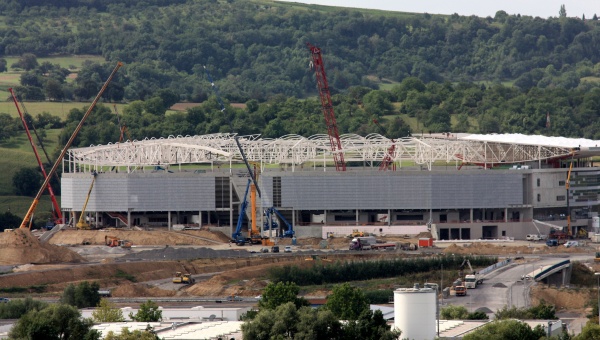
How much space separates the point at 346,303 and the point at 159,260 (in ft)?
194

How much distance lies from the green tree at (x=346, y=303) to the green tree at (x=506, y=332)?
14453 millimetres

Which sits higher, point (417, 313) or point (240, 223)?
point (240, 223)

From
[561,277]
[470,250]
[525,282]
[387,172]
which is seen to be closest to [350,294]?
[525,282]

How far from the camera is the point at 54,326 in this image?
86.0 m

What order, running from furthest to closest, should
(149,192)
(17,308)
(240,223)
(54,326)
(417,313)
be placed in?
(149,192) → (240,223) → (17,308) → (54,326) → (417,313)

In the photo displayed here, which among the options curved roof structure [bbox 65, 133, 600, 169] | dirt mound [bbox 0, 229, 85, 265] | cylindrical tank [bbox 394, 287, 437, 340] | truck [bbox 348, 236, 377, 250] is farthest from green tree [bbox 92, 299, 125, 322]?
curved roof structure [bbox 65, 133, 600, 169]

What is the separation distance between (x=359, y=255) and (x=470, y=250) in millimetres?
12516

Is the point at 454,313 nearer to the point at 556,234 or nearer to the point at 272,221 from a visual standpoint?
the point at 556,234

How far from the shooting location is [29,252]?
159 meters

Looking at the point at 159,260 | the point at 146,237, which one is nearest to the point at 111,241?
the point at 146,237

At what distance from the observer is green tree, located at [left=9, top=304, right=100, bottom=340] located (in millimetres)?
84188

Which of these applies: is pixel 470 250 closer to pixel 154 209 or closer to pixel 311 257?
pixel 311 257

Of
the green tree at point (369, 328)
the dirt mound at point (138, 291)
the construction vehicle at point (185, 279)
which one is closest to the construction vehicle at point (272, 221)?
the construction vehicle at point (185, 279)

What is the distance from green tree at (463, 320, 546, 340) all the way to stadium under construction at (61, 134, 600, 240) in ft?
319
